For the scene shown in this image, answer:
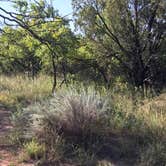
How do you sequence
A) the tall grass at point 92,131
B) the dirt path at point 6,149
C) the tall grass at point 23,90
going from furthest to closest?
the tall grass at point 23,90
the tall grass at point 92,131
the dirt path at point 6,149

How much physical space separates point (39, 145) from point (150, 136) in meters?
1.98

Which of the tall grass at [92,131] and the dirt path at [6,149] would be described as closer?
the dirt path at [6,149]

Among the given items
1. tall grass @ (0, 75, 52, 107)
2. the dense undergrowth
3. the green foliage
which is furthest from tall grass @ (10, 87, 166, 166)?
tall grass @ (0, 75, 52, 107)

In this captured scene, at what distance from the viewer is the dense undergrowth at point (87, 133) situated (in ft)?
26.7

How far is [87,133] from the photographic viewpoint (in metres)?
8.77

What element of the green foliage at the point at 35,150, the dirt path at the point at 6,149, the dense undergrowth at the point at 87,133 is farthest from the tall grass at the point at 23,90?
the green foliage at the point at 35,150

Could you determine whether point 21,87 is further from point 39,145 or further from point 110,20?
point 39,145

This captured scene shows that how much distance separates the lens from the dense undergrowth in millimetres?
8141

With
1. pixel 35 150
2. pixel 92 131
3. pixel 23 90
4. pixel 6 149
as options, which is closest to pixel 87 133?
pixel 92 131

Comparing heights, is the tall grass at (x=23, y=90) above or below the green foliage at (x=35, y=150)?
above

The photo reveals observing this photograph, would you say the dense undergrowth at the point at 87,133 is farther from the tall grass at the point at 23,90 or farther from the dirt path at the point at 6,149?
the tall grass at the point at 23,90

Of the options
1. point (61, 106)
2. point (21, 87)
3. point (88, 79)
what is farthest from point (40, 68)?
point (61, 106)

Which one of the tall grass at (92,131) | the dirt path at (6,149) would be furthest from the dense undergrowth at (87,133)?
the dirt path at (6,149)

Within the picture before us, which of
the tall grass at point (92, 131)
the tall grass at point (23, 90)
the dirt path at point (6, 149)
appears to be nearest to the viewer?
the dirt path at point (6, 149)
